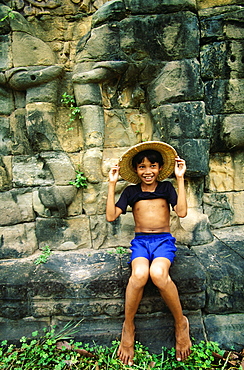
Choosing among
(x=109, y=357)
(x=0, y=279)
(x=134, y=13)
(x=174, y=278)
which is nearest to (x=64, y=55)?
(x=134, y=13)

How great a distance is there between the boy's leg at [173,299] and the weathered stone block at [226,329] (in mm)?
341

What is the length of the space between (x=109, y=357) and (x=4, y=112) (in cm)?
303

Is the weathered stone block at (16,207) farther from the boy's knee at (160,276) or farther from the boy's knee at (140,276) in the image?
the boy's knee at (160,276)

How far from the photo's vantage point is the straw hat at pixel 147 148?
2389mm

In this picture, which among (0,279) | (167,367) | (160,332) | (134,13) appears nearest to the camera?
(167,367)

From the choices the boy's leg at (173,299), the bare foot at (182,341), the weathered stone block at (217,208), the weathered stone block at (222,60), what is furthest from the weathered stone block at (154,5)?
the bare foot at (182,341)

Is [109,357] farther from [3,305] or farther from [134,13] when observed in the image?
[134,13]

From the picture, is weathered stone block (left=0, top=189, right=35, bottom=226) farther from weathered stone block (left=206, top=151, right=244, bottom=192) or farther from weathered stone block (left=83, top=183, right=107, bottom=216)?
weathered stone block (left=206, top=151, right=244, bottom=192)

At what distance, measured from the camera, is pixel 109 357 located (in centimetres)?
213

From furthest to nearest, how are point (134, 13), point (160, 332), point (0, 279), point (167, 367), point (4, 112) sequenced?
point (4, 112) → point (134, 13) → point (0, 279) → point (160, 332) → point (167, 367)

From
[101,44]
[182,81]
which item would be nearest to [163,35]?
[182,81]

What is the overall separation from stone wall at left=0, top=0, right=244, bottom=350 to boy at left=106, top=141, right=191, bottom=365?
444 mm

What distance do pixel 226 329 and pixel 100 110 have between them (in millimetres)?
2796

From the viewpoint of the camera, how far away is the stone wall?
286cm
